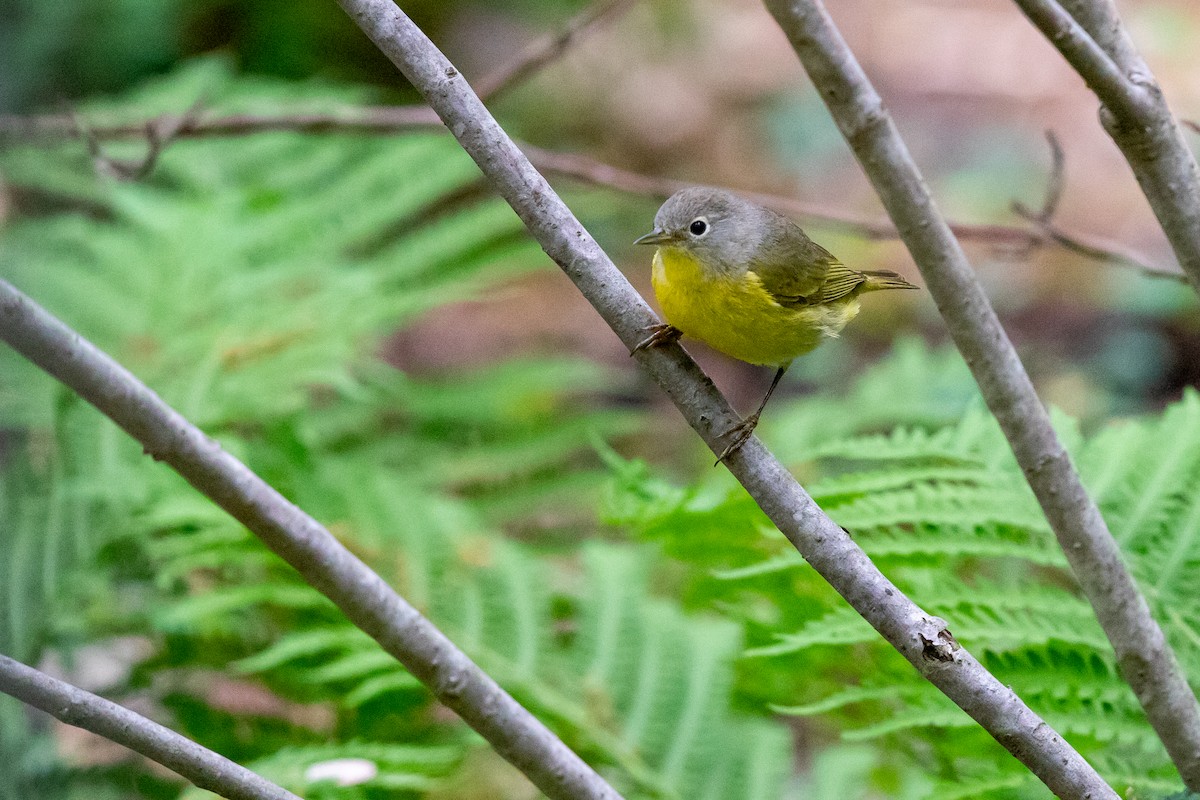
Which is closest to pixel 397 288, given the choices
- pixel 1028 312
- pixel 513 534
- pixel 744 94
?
pixel 513 534

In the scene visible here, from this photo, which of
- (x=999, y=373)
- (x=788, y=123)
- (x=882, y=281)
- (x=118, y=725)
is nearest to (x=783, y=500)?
(x=999, y=373)

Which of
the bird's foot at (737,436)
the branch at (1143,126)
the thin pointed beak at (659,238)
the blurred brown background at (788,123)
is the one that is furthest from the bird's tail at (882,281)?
the blurred brown background at (788,123)

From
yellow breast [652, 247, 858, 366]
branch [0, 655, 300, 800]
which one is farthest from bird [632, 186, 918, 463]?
branch [0, 655, 300, 800]

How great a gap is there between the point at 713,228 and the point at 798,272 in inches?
8.5

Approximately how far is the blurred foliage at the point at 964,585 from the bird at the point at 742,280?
10.4 inches

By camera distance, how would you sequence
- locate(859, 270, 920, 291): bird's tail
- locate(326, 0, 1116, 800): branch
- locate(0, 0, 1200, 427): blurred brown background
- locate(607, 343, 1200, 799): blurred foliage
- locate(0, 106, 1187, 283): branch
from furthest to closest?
1. locate(0, 0, 1200, 427): blurred brown background
2. locate(0, 106, 1187, 283): branch
3. locate(859, 270, 920, 291): bird's tail
4. locate(607, 343, 1200, 799): blurred foliage
5. locate(326, 0, 1116, 800): branch

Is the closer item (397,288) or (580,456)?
(397,288)

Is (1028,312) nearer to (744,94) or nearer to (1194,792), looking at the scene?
(744,94)

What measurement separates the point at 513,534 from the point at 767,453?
103 inches

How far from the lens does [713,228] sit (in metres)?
2.38

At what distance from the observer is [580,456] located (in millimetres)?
5320

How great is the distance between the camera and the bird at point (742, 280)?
221cm

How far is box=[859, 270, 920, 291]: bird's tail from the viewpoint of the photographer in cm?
267

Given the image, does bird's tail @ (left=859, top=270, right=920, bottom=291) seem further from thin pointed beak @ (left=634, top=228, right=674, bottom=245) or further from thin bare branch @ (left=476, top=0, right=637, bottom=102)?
thin bare branch @ (left=476, top=0, right=637, bottom=102)
